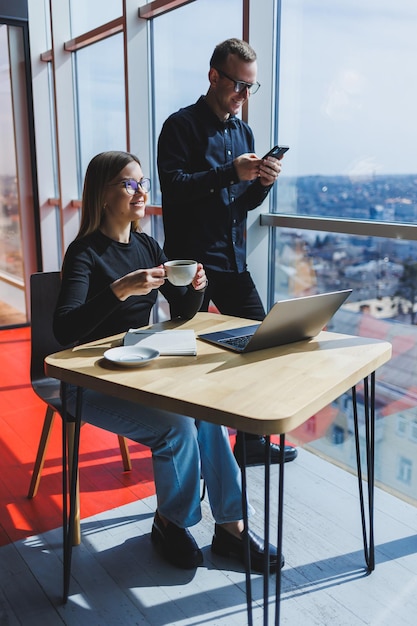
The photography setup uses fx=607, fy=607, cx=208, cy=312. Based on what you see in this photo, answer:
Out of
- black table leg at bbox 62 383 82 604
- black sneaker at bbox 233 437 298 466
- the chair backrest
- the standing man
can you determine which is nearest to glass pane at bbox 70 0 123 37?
the standing man

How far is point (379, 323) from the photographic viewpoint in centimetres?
246

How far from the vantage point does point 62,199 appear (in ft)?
15.1

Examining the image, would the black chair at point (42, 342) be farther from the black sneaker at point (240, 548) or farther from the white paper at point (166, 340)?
the black sneaker at point (240, 548)

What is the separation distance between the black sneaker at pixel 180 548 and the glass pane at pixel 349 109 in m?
1.36

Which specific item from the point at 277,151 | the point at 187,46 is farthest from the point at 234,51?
the point at 187,46

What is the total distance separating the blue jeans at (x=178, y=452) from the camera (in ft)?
5.34

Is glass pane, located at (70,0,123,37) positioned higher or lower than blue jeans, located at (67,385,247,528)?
higher

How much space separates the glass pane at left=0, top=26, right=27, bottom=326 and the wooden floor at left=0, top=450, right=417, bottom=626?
320 cm

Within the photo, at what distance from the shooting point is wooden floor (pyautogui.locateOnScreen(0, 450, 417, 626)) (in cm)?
162

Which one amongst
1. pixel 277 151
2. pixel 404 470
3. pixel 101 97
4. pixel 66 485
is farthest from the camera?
pixel 101 97

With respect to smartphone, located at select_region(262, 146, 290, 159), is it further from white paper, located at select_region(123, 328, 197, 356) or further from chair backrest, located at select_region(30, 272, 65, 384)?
chair backrest, located at select_region(30, 272, 65, 384)

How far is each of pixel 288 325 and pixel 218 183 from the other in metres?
0.86

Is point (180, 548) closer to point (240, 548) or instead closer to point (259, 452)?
point (240, 548)

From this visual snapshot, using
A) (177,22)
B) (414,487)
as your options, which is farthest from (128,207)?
(177,22)
